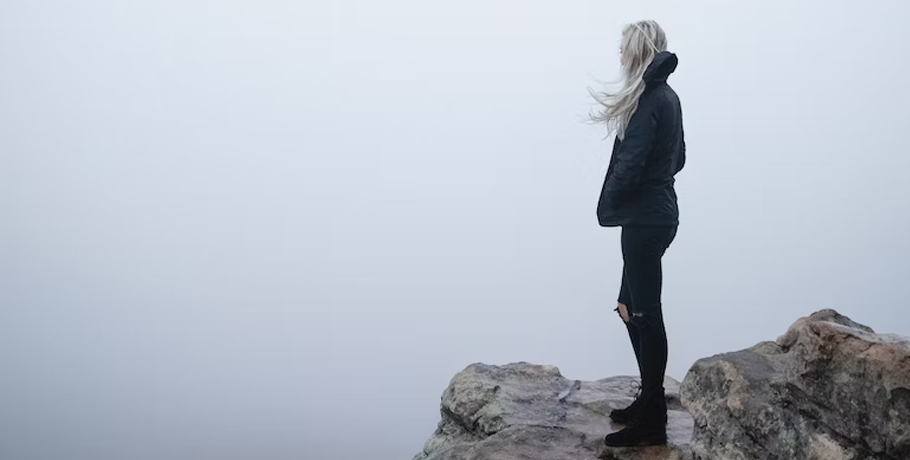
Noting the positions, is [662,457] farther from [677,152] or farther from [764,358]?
[677,152]

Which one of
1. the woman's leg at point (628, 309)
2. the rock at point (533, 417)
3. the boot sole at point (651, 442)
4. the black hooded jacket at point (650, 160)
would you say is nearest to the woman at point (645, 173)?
the black hooded jacket at point (650, 160)

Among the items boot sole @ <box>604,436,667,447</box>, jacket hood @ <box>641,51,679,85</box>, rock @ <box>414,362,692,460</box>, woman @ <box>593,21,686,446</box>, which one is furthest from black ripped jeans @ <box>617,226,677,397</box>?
jacket hood @ <box>641,51,679,85</box>

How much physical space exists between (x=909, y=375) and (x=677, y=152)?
177 centimetres

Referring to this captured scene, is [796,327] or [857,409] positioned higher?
[796,327]

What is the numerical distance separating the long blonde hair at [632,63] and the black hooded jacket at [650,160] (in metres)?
0.07

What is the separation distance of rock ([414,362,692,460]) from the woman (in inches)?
28.1

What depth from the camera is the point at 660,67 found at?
4738mm

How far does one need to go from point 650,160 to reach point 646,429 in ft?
5.42

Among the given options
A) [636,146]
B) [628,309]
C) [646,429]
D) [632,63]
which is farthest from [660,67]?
[646,429]

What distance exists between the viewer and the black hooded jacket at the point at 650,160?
476 cm

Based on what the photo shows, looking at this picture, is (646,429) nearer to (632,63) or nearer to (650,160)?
(650,160)

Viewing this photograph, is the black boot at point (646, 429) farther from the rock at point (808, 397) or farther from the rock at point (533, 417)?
the rock at point (808, 397)

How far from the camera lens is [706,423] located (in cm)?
484

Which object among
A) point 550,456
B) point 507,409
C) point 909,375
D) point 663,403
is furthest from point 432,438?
point 909,375
